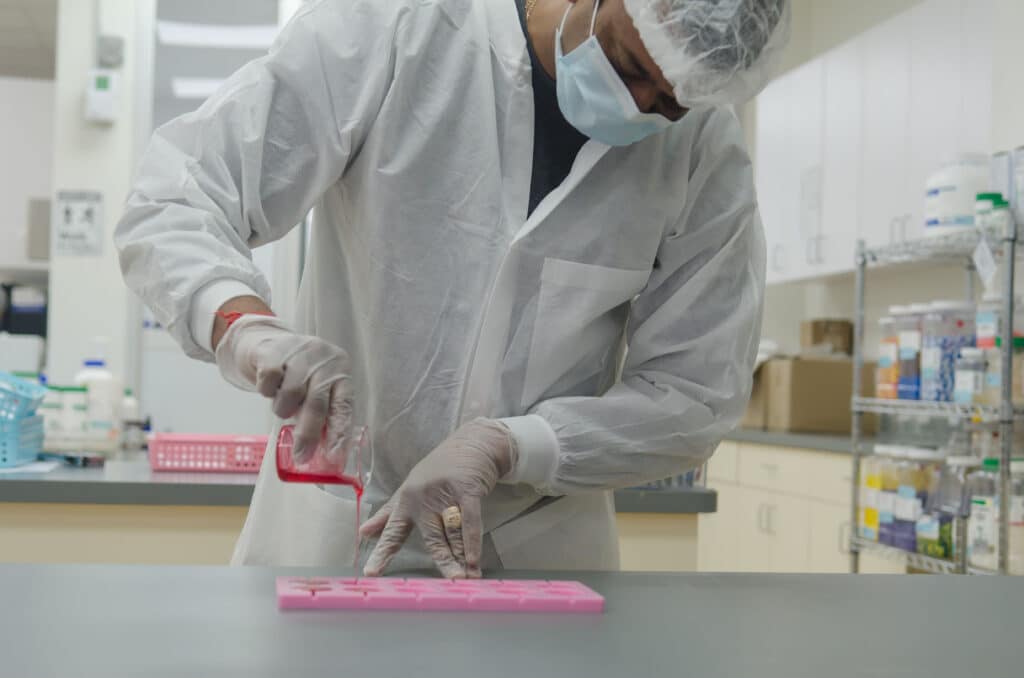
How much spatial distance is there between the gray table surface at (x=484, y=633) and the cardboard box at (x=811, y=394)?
3.09 m

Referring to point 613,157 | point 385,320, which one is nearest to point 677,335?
point 613,157

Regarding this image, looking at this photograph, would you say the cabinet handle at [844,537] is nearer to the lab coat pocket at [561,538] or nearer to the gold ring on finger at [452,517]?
the lab coat pocket at [561,538]

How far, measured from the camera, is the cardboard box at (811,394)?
3998 millimetres

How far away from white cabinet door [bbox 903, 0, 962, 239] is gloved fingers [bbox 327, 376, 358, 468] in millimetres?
2963

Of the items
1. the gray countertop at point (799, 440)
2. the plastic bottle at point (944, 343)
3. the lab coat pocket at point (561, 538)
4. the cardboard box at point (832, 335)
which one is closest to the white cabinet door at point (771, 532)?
the gray countertop at point (799, 440)

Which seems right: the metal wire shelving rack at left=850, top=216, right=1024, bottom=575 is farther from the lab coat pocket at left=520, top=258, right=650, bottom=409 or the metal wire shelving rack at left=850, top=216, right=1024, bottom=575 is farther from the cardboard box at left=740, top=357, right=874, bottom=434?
the lab coat pocket at left=520, top=258, right=650, bottom=409

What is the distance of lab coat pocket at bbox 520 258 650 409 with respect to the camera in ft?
3.76

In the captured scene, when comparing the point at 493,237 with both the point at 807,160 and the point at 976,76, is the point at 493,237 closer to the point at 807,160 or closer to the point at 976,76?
the point at 976,76

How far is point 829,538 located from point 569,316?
8.83ft

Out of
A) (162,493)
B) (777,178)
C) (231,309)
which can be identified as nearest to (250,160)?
(231,309)

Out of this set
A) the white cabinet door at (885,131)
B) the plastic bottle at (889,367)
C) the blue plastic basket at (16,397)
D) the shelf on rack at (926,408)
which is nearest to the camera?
the blue plastic basket at (16,397)

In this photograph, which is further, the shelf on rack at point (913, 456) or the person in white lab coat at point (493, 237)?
the shelf on rack at point (913, 456)

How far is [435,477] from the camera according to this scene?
1.00 m

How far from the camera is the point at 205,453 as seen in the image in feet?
7.10
